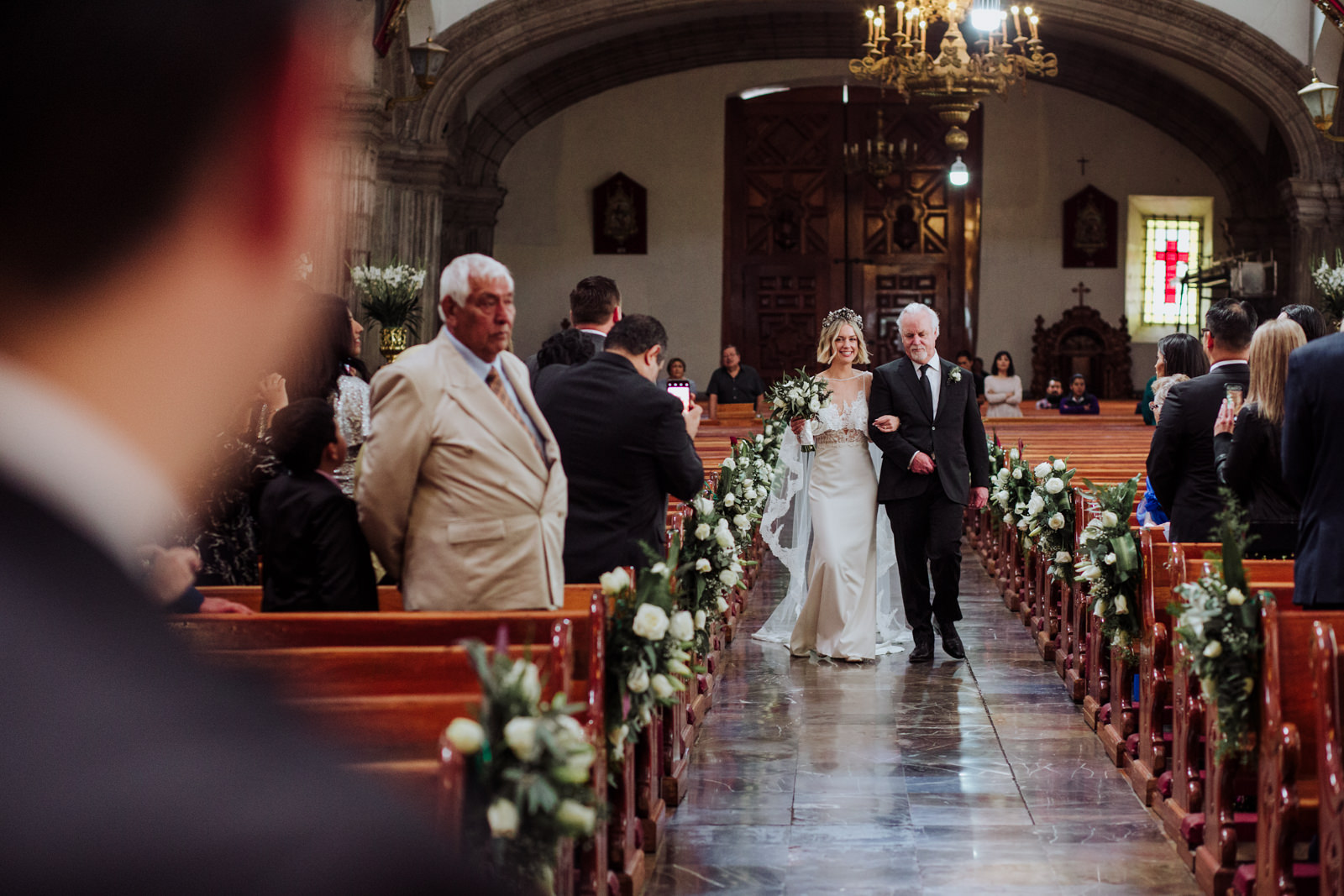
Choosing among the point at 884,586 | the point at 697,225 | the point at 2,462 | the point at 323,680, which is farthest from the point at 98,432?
the point at 697,225

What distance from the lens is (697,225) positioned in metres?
19.4

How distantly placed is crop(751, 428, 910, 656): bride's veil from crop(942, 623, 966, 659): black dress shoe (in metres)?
0.34

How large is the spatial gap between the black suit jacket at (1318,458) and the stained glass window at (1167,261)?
55.1 ft

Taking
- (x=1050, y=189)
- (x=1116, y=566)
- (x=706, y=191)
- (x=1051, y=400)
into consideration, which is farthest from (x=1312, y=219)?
(x=1116, y=566)

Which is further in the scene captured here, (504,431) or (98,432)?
(504,431)

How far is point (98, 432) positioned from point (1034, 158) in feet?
65.8

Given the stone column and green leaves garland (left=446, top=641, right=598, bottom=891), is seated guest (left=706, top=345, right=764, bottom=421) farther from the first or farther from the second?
green leaves garland (left=446, top=641, right=598, bottom=891)

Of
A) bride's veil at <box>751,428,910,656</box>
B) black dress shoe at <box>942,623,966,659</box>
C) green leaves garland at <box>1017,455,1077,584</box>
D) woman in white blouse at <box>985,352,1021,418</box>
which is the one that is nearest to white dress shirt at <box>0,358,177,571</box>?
green leaves garland at <box>1017,455,1077,584</box>

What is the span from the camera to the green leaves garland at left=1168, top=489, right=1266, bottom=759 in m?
3.24

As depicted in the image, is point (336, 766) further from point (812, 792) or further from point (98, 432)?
point (812, 792)

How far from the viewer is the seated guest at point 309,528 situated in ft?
10.3

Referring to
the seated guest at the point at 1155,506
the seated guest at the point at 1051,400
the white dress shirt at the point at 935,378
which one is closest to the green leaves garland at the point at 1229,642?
the seated guest at the point at 1155,506

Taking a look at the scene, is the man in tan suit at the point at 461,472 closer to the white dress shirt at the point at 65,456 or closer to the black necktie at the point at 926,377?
the white dress shirt at the point at 65,456

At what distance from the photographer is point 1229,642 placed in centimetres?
327
